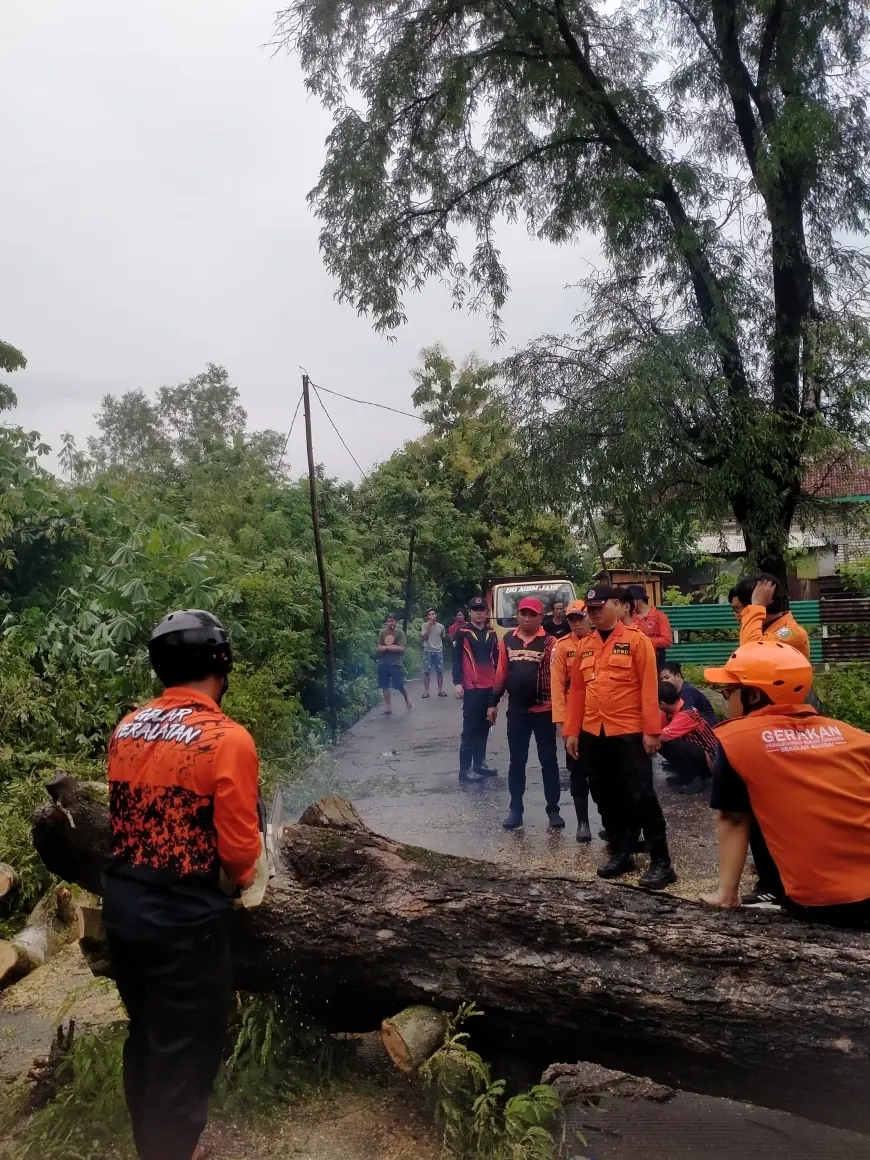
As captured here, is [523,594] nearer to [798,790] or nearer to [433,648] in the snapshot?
[433,648]

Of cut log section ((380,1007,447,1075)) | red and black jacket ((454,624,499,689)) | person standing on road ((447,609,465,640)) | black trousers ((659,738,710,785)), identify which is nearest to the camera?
cut log section ((380,1007,447,1075))

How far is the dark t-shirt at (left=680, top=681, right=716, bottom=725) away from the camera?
7.96 meters

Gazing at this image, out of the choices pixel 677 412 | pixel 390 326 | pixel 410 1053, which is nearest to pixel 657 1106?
pixel 410 1053

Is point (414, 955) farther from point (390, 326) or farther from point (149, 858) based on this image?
point (390, 326)

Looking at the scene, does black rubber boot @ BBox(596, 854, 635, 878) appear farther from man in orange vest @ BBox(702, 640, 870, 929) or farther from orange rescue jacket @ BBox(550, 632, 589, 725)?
man in orange vest @ BBox(702, 640, 870, 929)

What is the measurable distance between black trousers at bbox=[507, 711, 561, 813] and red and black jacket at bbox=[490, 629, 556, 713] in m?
0.08

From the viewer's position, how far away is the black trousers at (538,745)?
704 centimetres

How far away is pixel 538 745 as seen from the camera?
711 cm

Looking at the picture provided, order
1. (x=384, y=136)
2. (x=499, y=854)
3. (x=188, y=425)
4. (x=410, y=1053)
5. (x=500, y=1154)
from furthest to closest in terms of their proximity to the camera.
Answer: (x=188, y=425) → (x=384, y=136) → (x=499, y=854) → (x=410, y=1053) → (x=500, y=1154)

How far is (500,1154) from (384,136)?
10.6m

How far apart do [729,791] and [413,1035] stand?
1402mm

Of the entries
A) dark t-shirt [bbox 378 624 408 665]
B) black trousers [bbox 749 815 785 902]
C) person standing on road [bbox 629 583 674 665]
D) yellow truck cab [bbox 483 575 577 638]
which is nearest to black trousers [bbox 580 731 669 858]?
black trousers [bbox 749 815 785 902]

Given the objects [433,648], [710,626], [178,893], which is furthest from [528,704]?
[433,648]

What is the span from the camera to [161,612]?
367 inches
